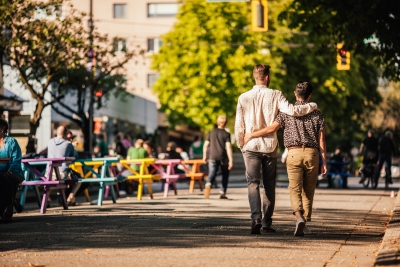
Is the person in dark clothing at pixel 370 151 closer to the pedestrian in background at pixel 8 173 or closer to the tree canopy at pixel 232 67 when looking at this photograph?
the pedestrian in background at pixel 8 173

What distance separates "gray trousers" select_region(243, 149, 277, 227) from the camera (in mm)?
11797

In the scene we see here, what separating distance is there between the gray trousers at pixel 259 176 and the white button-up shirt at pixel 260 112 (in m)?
0.09

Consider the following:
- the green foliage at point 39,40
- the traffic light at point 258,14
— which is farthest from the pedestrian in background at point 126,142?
the traffic light at point 258,14

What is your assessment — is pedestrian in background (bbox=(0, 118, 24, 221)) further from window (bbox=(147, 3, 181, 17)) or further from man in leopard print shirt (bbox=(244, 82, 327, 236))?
window (bbox=(147, 3, 181, 17))

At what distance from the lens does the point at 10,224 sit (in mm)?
14109

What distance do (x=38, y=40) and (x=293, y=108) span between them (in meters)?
20.6

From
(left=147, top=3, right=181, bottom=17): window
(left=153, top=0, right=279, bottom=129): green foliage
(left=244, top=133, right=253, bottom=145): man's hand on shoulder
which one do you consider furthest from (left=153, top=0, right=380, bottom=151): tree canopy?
(left=244, top=133, right=253, bottom=145): man's hand on shoulder

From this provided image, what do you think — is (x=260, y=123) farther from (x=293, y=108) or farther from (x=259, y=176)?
(x=259, y=176)

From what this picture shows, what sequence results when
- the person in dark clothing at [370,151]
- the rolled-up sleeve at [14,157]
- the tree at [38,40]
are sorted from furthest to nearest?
the person in dark clothing at [370,151], the tree at [38,40], the rolled-up sleeve at [14,157]

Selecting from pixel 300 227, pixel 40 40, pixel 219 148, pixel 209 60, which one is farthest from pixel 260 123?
pixel 209 60

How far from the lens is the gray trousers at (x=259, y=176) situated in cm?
1180

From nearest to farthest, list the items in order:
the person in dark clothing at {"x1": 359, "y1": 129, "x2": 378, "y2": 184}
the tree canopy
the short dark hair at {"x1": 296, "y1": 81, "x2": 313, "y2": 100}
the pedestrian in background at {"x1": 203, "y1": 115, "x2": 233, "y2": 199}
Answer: the short dark hair at {"x1": 296, "y1": 81, "x2": 313, "y2": 100} → the pedestrian in background at {"x1": 203, "y1": 115, "x2": 233, "y2": 199} → the person in dark clothing at {"x1": 359, "y1": 129, "x2": 378, "y2": 184} → the tree canopy

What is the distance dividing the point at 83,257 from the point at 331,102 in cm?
4825

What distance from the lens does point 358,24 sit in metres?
20.2
